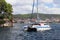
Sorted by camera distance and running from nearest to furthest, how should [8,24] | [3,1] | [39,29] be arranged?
1. [39,29]
2. [3,1]
3. [8,24]

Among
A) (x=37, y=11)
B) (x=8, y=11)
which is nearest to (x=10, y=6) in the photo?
(x=8, y=11)

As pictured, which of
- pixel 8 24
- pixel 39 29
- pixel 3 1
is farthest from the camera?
pixel 8 24

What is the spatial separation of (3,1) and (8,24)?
54.7 feet

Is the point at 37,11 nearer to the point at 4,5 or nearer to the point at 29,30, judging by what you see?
the point at 29,30

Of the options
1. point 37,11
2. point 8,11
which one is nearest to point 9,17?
point 8,11

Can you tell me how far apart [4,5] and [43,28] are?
58.3 metres

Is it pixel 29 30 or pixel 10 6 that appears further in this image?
pixel 10 6

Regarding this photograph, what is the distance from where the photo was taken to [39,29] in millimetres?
91875

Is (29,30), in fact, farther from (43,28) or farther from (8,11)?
(8,11)

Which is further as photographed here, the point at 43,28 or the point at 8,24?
the point at 8,24

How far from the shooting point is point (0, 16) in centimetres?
15162

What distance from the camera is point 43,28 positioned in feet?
307

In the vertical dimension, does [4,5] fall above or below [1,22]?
above

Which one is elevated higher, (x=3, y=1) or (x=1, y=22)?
(x=3, y=1)
